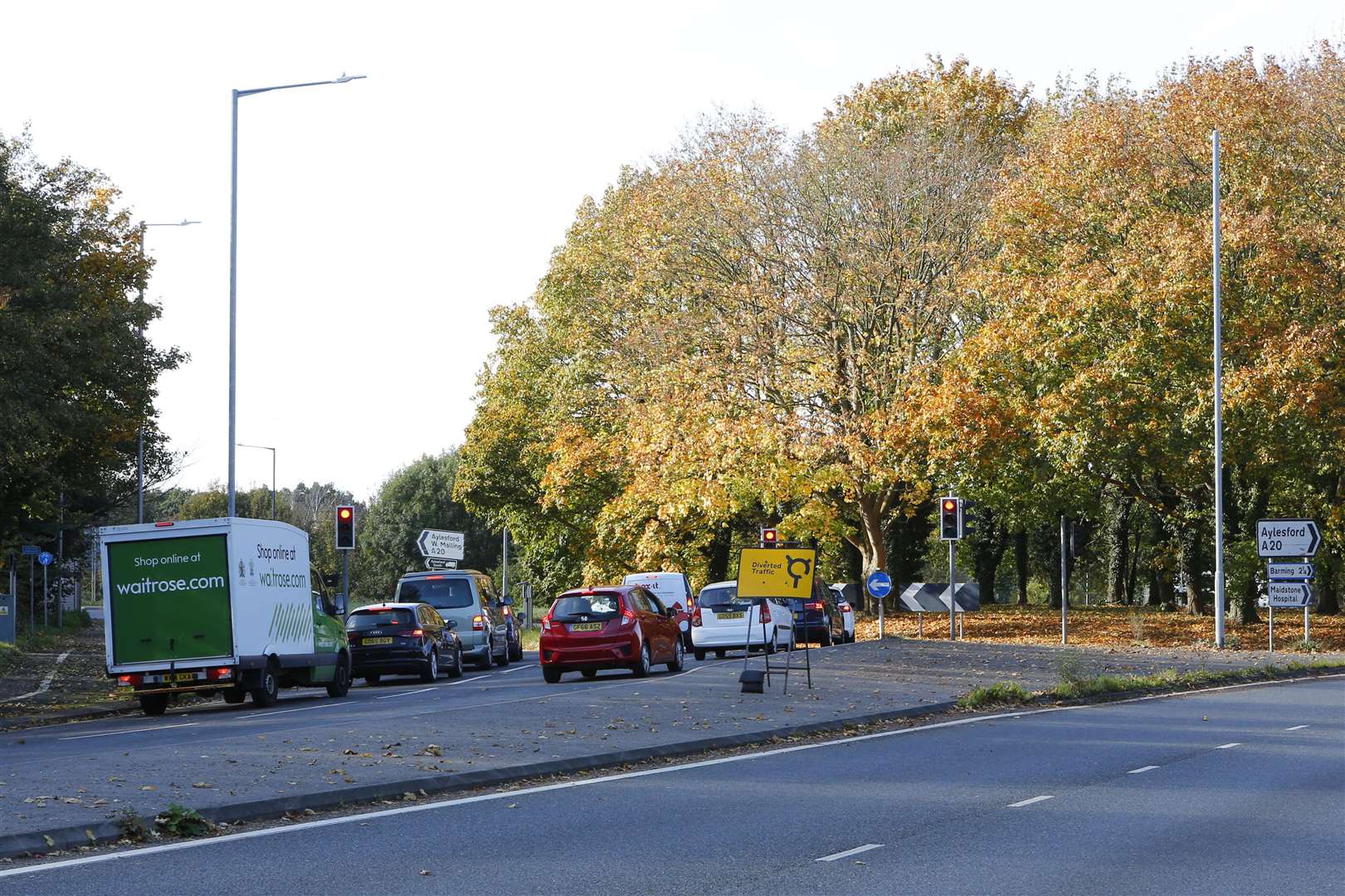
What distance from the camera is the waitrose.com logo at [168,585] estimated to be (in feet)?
72.5

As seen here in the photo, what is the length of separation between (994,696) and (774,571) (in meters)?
3.24

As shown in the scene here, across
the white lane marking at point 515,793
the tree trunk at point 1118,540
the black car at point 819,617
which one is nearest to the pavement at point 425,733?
the white lane marking at point 515,793

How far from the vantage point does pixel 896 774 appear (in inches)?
511

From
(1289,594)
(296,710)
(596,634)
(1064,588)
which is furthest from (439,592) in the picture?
(1289,594)

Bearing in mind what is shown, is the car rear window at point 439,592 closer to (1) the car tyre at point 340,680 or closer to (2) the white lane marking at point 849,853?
(1) the car tyre at point 340,680

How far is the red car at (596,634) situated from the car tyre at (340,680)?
316 centimetres

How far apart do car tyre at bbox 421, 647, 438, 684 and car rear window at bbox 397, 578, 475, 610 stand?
97.7 inches

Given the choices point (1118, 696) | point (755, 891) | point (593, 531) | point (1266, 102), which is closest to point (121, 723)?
point (1118, 696)

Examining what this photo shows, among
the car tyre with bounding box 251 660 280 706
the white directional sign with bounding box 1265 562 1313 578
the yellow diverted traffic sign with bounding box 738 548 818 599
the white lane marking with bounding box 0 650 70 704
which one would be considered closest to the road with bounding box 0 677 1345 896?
the yellow diverted traffic sign with bounding box 738 548 818 599

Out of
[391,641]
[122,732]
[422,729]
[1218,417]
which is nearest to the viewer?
[422,729]

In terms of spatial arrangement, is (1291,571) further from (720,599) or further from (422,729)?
(422,729)

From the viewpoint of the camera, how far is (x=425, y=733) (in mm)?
15875

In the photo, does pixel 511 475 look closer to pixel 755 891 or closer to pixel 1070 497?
pixel 1070 497

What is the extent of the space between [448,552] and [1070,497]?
1613cm
